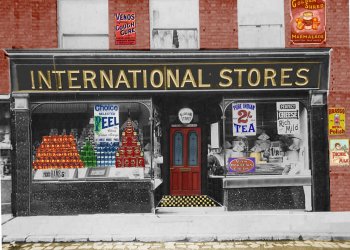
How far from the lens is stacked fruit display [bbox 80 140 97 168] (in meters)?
12.0

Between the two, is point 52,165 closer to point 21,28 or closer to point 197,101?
point 21,28

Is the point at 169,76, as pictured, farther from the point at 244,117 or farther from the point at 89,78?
the point at 244,117

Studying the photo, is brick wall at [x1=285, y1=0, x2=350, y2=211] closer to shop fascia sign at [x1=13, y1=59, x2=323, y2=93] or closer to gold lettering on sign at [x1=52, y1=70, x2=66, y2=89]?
shop fascia sign at [x1=13, y1=59, x2=323, y2=93]

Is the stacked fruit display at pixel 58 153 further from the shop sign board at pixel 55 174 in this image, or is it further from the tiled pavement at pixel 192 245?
the tiled pavement at pixel 192 245

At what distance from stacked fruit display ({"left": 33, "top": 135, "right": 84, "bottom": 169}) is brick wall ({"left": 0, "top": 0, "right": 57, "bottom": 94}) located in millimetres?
1852

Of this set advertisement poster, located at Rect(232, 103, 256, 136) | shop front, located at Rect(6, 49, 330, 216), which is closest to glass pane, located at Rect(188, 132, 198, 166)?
shop front, located at Rect(6, 49, 330, 216)

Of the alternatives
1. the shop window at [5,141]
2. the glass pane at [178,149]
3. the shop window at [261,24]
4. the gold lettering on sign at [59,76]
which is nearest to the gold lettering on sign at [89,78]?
the gold lettering on sign at [59,76]

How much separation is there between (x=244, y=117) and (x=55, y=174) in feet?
18.6

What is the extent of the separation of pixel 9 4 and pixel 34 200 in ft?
18.2

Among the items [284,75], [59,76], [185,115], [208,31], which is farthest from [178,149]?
[59,76]

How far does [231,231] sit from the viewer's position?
9508 millimetres

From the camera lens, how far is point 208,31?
39.4ft

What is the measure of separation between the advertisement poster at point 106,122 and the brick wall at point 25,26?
7.34 feet

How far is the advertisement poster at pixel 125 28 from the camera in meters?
11.9
